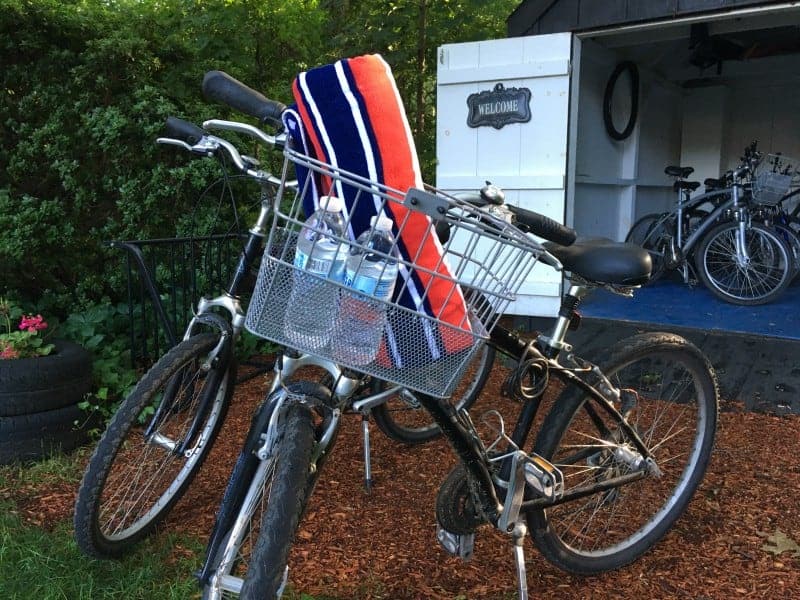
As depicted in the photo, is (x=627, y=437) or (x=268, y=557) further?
(x=627, y=437)

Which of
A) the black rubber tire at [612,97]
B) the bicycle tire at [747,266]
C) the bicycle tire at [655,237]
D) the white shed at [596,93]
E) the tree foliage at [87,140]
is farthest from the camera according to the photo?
the bicycle tire at [655,237]

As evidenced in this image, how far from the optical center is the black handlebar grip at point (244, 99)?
1555mm

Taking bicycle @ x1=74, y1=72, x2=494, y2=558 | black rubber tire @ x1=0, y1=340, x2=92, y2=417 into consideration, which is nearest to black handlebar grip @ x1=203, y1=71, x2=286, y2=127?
bicycle @ x1=74, y1=72, x2=494, y2=558

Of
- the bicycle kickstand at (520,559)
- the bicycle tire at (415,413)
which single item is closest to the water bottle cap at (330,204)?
the bicycle kickstand at (520,559)

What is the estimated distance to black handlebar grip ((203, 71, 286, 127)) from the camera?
155 centimetres

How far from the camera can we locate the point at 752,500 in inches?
102

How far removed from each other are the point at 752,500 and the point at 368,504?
4.83 ft

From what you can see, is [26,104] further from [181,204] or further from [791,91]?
[791,91]

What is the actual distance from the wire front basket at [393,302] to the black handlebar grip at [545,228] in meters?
0.22

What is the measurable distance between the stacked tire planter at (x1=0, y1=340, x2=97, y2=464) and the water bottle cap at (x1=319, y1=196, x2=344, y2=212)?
2.10 m

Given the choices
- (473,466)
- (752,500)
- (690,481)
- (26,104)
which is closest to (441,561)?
(473,466)

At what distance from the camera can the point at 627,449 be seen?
2.06 meters

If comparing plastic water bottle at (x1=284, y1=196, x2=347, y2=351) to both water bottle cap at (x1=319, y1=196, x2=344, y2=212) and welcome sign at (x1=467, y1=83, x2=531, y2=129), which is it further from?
welcome sign at (x1=467, y1=83, x2=531, y2=129)

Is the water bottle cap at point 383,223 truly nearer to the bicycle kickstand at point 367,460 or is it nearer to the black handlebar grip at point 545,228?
the black handlebar grip at point 545,228
